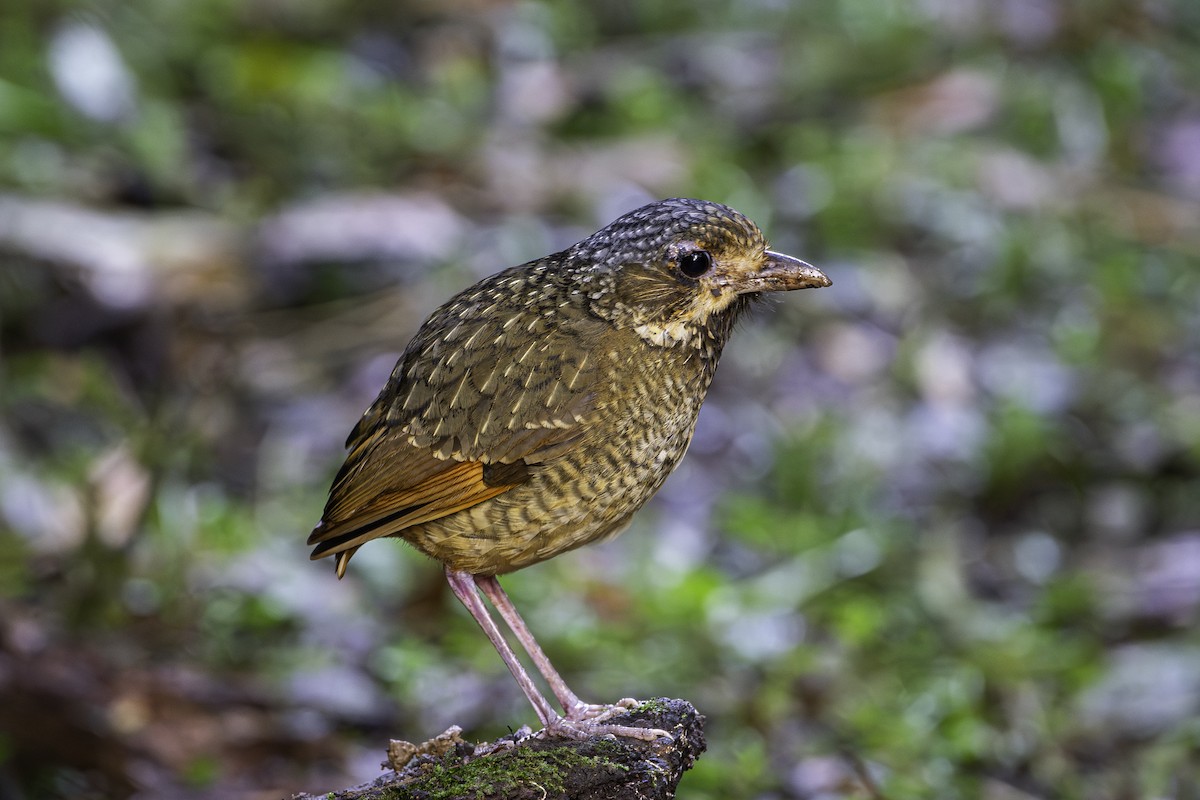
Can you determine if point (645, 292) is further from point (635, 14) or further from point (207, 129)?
point (635, 14)

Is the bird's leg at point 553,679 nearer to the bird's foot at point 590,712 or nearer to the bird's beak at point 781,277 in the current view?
the bird's foot at point 590,712

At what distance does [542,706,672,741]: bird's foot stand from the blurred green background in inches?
41.7

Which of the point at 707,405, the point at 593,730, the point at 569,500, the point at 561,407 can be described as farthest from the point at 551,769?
the point at 707,405

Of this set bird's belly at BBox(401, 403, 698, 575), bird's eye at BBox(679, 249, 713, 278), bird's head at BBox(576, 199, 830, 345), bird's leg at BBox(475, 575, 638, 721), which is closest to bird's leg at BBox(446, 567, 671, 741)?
bird's leg at BBox(475, 575, 638, 721)

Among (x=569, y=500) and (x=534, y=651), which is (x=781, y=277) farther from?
(x=534, y=651)

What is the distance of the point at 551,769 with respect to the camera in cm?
313

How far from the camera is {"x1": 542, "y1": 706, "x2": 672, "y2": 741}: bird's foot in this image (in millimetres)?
3248

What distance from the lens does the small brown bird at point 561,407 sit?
3328mm

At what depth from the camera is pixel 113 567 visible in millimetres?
4988

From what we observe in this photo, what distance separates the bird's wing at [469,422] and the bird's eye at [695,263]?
0.23 meters

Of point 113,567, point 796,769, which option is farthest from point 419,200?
point 796,769

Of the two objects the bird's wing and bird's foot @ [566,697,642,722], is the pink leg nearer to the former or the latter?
bird's foot @ [566,697,642,722]

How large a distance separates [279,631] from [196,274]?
198 centimetres

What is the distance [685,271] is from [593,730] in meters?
1.01
